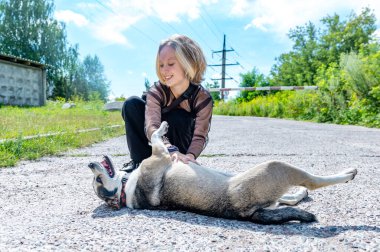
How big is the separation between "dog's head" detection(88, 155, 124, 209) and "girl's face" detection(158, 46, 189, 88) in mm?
760

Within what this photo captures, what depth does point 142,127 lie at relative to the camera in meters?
2.98

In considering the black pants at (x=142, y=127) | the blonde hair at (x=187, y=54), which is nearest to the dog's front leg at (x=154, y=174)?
the black pants at (x=142, y=127)

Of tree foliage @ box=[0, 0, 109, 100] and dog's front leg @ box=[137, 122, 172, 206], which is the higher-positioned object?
tree foliage @ box=[0, 0, 109, 100]

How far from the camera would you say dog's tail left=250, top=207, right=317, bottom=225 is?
6.38ft

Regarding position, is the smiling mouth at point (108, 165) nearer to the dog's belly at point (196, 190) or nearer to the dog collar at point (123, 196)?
the dog collar at point (123, 196)

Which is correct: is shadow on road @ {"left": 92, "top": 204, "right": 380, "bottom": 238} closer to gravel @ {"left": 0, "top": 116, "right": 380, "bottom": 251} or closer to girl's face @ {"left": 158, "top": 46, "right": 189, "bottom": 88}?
gravel @ {"left": 0, "top": 116, "right": 380, "bottom": 251}

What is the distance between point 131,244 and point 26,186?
1.81m

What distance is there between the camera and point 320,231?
1.86m

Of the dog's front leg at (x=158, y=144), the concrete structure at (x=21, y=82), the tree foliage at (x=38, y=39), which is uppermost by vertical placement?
the tree foliage at (x=38, y=39)

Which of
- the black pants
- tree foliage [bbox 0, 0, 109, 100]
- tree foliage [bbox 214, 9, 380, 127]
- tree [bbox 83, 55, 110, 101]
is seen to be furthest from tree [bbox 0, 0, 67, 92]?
the black pants

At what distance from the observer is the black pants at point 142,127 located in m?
2.82

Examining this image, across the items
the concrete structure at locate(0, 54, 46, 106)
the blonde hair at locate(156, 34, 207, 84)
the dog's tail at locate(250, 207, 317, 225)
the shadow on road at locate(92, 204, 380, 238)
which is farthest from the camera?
the concrete structure at locate(0, 54, 46, 106)

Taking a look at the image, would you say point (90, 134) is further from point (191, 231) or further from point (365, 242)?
point (365, 242)

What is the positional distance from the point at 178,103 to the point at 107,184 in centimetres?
85
